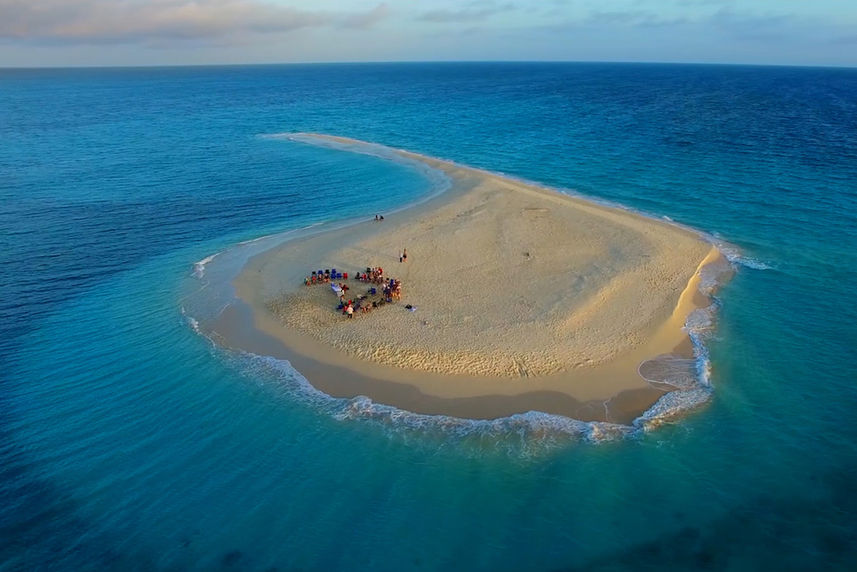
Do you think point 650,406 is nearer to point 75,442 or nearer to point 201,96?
point 75,442

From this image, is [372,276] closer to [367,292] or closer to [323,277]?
[367,292]

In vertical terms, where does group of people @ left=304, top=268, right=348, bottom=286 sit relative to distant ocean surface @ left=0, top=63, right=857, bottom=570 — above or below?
above

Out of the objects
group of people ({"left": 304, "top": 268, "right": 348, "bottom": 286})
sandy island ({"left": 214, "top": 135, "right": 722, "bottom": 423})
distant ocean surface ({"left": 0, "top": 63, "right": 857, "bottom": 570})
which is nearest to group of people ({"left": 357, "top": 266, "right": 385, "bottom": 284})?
sandy island ({"left": 214, "top": 135, "right": 722, "bottom": 423})

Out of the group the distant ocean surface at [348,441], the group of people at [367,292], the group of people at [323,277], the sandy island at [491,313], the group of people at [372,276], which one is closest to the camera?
the distant ocean surface at [348,441]

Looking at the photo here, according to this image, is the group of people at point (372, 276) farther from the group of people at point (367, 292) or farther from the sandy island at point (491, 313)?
the sandy island at point (491, 313)

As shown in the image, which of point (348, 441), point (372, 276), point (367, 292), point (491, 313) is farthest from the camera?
point (372, 276)

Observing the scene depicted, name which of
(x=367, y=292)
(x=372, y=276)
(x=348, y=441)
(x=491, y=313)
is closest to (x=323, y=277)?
(x=372, y=276)

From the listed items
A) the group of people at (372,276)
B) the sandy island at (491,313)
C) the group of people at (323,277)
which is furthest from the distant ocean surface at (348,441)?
the group of people at (372,276)

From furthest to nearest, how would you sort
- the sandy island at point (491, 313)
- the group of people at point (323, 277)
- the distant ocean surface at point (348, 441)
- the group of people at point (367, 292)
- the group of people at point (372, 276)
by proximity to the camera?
the group of people at point (323, 277) < the group of people at point (372, 276) < the group of people at point (367, 292) < the sandy island at point (491, 313) < the distant ocean surface at point (348, 441)

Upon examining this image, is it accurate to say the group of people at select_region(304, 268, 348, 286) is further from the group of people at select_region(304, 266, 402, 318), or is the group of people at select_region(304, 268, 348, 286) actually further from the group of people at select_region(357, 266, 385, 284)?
the group of people at select_region(357, 266, 385, 284)
